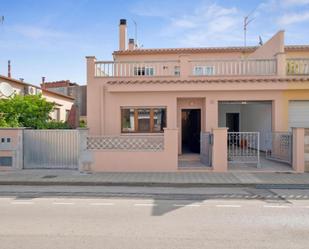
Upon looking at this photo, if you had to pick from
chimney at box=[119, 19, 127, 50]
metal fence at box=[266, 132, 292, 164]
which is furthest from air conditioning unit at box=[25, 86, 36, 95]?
metal fence at box=[266, 132, 292, 164]

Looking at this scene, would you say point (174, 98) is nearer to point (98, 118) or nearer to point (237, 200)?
point (98, 118)

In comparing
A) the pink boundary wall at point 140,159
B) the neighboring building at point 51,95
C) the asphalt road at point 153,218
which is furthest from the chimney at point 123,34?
the asphalt road at point 153,218

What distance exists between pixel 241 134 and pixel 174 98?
12.8 ft

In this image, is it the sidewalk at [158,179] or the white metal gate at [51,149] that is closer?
the sidewalk at [158,179]

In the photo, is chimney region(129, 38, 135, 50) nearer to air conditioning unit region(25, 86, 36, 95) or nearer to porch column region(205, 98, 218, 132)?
air conditioning unit region(25, 86, 36, 95)

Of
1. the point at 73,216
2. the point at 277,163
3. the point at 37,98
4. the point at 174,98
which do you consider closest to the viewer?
the point at 73,216

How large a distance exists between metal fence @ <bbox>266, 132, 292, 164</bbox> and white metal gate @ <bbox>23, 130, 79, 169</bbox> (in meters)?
8.60

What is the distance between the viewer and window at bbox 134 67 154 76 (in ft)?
47.1

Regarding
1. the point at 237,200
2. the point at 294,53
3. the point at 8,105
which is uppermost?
the point at 294,53

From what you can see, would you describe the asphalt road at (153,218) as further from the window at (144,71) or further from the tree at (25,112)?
the window at (144,71)

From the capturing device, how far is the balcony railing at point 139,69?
14195 millimetres

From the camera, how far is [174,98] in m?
13.9

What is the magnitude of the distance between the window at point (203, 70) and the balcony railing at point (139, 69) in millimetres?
956

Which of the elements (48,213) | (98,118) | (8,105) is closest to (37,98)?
(8,105)
